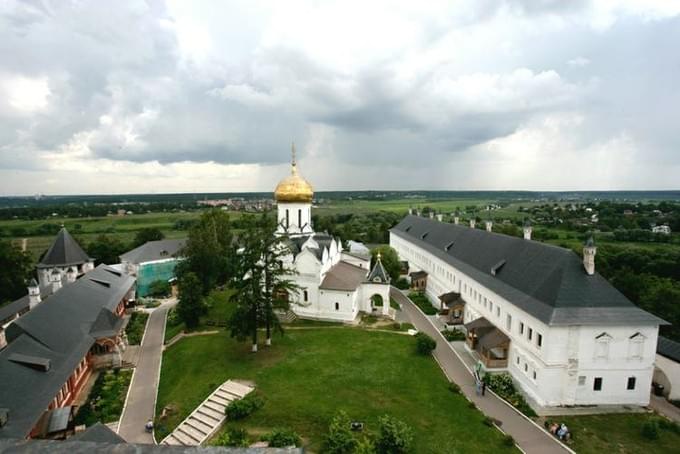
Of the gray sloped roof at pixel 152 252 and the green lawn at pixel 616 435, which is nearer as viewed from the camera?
the green lawn at pixel 616 435

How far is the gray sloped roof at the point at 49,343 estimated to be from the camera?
55.3 ft

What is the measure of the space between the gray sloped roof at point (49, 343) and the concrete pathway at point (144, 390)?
3.46 metres

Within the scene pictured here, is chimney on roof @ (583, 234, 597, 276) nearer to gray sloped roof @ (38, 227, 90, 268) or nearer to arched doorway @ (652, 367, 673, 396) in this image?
arched doorway @ (652, 367, 673, 396)

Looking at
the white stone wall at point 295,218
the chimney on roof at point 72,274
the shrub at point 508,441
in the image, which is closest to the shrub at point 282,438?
the shrub at point 508,441

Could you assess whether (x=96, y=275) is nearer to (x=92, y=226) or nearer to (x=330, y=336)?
(x=330, y=336)

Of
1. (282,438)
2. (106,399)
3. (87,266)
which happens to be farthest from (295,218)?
(282,438)

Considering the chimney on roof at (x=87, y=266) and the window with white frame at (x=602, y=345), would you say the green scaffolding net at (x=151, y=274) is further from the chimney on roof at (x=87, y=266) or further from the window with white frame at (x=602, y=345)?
the window with white frame at (x=602, y=345)

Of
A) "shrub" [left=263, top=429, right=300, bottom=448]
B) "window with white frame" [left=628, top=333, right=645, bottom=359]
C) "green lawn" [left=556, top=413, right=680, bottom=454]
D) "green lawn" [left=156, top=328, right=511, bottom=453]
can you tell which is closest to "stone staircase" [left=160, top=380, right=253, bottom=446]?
"green lawn" [left=156, top=328, right=511, bottom=453]

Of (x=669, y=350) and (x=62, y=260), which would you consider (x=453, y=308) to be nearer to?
(x=669, y=350)

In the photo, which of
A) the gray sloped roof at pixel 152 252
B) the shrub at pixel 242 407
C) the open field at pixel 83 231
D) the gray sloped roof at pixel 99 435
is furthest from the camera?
the open field at pixel 83 231

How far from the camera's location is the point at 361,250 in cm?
5994

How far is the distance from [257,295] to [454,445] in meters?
14.7

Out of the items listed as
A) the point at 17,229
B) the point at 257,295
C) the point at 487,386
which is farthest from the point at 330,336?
the point at 17,229

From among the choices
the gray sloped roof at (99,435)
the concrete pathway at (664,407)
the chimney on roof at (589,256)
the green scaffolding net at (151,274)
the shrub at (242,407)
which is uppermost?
Result: the chimney on roof at (589,256)
